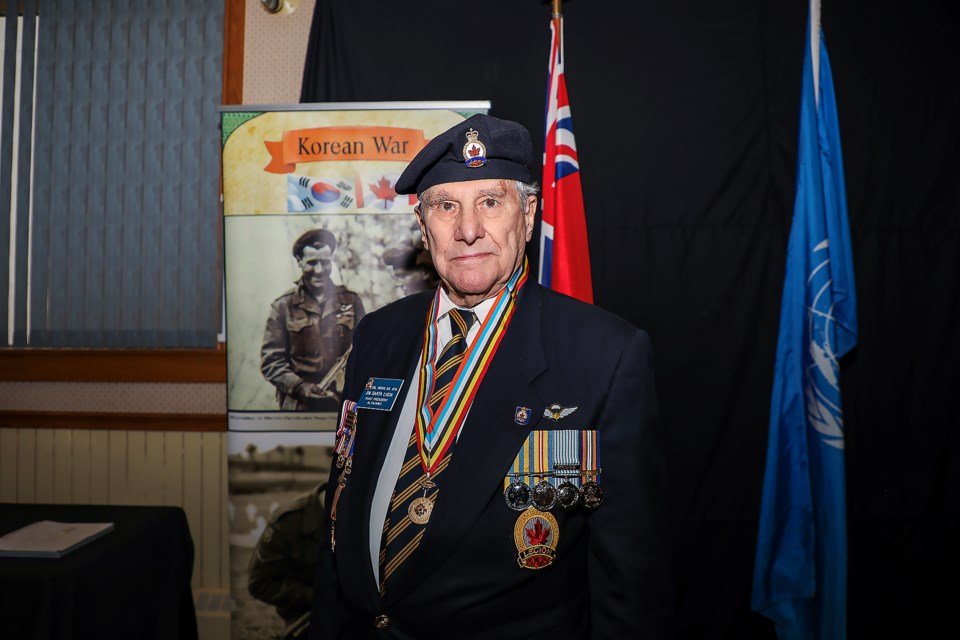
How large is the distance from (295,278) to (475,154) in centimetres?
116

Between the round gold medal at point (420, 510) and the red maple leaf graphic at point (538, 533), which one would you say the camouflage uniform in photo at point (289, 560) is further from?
the red maple leaf graphic at point (538, 533)

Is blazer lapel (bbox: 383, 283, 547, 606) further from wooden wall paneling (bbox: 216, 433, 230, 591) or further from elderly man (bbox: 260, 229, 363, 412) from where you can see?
wooden wall paneling (bbox: 216, 433, 230, 591)

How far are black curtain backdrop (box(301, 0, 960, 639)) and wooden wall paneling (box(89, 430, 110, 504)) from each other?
1.83 metres

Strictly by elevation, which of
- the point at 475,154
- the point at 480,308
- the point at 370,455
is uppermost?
the point at 475,154

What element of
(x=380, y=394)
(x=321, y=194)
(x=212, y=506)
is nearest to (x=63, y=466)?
(x=212, y=506)

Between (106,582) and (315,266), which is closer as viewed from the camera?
(106,582)

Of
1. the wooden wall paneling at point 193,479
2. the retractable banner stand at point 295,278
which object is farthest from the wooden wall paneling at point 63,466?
the retractable banner stand at point 295,278

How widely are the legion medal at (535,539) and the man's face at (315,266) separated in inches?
52.6

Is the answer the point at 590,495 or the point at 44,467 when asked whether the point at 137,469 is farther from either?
the point at 590,495

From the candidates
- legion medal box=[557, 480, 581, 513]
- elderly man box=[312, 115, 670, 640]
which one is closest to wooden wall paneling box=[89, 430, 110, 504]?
elderly man box=[312, 115, 670, 640]

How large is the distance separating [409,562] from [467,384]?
1.05 ft

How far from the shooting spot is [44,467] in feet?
9.47

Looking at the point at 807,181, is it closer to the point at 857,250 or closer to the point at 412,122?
the point at 857,250

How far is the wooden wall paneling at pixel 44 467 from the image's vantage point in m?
2.88
